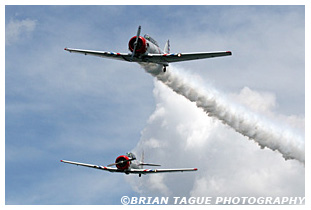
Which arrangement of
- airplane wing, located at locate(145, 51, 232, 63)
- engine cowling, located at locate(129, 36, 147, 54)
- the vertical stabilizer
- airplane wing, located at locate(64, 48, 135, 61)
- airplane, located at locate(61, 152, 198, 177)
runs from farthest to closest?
1. the vertical stabilizer
2. airplane, located at locate(61, 152, 198, 177)
3. airplane wing, located at locate(64, 48, 135, 61)
4. engine cowling, located at locate(129, 36, 147, 54)
5. airplane wing, located at locate(145, 51, 232, 63)

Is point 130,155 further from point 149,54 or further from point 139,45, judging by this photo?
point 139,45

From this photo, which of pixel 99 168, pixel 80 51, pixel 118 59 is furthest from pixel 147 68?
pixel 99 168

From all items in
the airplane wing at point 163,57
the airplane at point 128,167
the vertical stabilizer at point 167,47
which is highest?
the vertical stabilizer at point 167,47

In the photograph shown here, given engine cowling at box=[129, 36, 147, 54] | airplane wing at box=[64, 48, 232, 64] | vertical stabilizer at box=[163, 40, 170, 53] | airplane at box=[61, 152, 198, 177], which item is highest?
vertical stabilizer at box=[163, 40, 170, 53]

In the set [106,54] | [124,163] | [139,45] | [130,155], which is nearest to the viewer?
[139,45]

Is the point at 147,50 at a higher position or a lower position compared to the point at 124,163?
higher

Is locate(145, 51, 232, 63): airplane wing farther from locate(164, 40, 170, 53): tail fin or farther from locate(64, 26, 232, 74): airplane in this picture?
locate(164, 40, 170, 53): tail fin

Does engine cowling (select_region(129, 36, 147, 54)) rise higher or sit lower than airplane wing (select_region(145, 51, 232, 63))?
higher

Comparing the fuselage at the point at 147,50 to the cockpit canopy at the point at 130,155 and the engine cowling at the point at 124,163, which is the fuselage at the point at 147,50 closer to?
the cockpit canopy at the point at 130,155

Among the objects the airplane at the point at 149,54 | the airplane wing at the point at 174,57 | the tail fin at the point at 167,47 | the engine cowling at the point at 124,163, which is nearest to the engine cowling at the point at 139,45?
the airplane at the point at 149,54

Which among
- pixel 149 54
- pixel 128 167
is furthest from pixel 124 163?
pixel 149 54

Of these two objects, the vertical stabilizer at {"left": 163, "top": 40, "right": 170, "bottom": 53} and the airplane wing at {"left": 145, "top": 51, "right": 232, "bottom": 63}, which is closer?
the airplane wing at {"left": 145, "top": 51, "right": 232, "bottom": 63}

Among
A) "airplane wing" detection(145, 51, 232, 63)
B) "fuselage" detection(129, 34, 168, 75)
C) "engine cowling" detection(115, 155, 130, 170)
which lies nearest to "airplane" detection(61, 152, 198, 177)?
"engine cowling" detection(115, 155, 130, 170)

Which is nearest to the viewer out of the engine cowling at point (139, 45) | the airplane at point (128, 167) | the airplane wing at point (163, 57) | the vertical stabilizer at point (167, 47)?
the airplane wing at point (163, 57)
